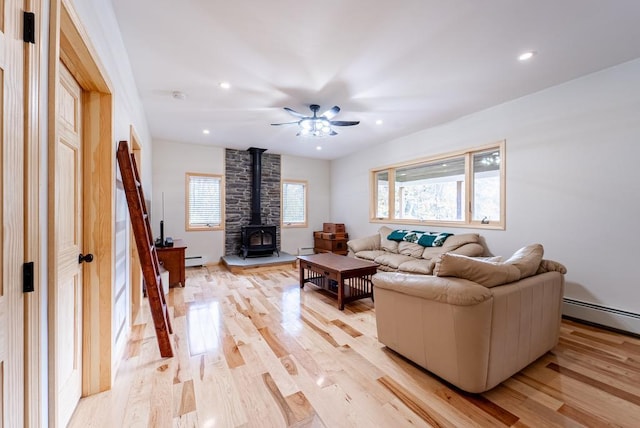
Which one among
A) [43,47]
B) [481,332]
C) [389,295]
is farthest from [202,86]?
[481,332]

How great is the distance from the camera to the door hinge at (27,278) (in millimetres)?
894

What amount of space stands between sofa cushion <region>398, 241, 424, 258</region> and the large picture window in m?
0.56

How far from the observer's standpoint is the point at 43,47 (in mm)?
1007

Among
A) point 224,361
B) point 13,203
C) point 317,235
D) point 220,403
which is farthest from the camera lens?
point 317,235

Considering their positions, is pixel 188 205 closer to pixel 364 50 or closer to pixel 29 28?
pixel 364 50

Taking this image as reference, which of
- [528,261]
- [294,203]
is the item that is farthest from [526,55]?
[294,203]

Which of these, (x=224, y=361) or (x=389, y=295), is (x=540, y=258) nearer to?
(x=389, y=295)

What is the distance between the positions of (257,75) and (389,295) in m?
2.60

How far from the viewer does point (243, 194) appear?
6449mm

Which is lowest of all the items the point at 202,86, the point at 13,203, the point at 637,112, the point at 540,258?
the point at 540,258

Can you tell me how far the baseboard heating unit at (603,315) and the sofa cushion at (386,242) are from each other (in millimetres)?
2398

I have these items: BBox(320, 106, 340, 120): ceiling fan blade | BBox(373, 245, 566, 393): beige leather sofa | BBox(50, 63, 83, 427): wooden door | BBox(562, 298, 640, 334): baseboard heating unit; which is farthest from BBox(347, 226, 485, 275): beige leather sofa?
BBox(50, 63, 83, 427): wooden door

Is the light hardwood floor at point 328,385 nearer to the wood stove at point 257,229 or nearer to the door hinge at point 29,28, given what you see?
the door hinge at point 29,28

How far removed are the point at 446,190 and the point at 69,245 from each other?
4.86m
